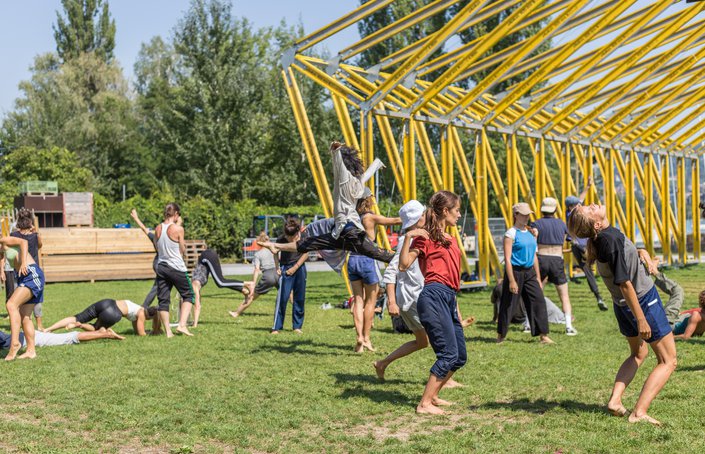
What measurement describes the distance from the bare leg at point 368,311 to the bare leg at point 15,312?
3.73m

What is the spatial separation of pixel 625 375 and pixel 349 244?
3.32 metres

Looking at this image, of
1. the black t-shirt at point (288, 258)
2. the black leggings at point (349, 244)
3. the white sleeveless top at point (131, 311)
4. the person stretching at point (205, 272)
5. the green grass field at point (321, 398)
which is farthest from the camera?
the person stretching at point (205, 272)

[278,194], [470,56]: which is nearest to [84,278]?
[470,56]

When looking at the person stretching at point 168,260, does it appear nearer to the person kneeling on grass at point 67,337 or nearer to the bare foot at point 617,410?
the person kneeling on grass at point 67,337

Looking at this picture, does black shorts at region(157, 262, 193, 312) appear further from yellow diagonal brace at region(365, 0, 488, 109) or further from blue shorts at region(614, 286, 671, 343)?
blue shorts at region(614, 286, 671, 343)

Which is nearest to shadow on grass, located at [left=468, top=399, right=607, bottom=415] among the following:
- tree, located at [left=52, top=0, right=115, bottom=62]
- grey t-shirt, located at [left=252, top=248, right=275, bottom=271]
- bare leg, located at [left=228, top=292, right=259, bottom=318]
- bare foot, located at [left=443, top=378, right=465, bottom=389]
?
bare foot, located at [left=443, top=378, right=465, bottom=389]

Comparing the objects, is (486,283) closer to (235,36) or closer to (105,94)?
(235,36)

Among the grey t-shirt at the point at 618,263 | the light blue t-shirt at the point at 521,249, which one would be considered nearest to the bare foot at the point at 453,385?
the grey t-shirt at the point at 618,263

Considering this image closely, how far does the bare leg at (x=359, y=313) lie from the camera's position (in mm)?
9242

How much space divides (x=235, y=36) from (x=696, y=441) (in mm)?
40622

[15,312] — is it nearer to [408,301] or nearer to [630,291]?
[408,301]

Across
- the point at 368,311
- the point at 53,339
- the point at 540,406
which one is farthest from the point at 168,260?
the point at 540,406

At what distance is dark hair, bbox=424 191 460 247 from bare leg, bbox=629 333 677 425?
68.4 inches

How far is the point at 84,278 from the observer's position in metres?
22.4
